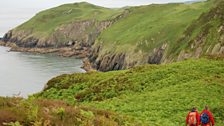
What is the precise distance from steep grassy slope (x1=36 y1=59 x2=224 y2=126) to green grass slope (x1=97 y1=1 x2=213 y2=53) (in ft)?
181

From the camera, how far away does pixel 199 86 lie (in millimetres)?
33188

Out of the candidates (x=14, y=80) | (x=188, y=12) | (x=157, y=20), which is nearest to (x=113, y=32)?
(x=157, y=20)

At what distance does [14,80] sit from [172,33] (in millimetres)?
43906

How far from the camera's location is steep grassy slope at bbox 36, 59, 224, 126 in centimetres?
2847

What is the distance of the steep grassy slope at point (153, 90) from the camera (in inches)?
1121

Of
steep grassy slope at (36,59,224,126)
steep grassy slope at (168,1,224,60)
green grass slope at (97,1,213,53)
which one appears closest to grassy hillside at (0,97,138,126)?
steep grassy slope at (36,59,224,126)

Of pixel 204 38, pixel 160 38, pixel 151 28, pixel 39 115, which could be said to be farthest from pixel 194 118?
pixel 151 28

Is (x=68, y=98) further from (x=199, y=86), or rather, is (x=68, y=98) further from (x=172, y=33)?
(x=172, y=33)

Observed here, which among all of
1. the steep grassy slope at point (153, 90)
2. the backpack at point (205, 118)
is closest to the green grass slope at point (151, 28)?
the steep grassy slope at point (153, 90)

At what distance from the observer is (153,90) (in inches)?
1374

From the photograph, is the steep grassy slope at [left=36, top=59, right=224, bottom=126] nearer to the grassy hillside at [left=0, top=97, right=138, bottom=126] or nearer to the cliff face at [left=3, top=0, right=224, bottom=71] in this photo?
the grassy hillside at [left=0, top=97, right=138, bottom=126]

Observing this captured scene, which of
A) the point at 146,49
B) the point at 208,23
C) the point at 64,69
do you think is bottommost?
the point at 64,69

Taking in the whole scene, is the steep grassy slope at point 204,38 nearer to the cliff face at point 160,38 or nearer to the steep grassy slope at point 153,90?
the cliff face at point 160,38

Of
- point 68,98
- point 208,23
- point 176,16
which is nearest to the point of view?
point 68,98
